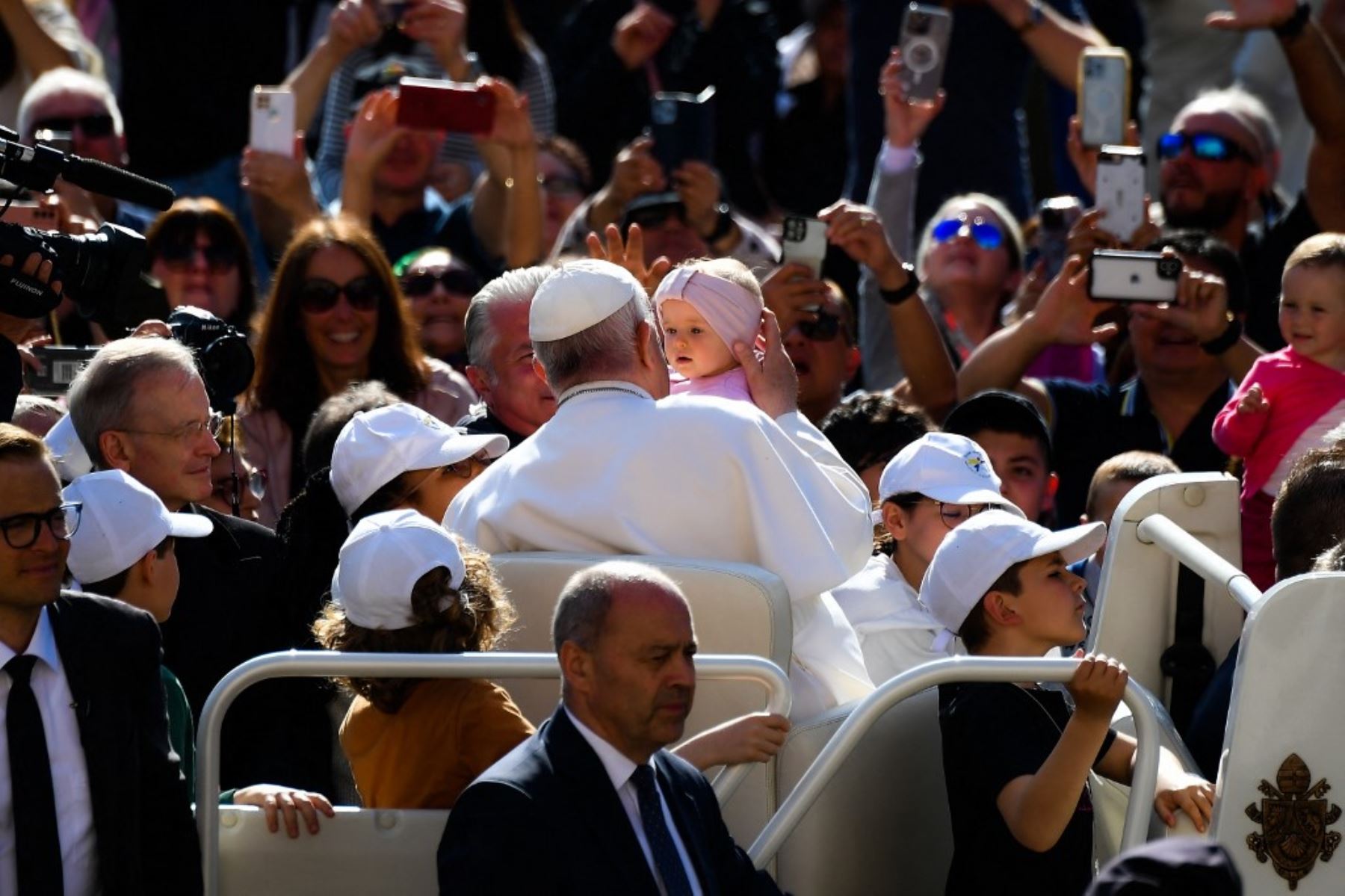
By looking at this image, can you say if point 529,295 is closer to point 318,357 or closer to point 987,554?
point 318,357

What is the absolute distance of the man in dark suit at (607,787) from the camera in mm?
3885

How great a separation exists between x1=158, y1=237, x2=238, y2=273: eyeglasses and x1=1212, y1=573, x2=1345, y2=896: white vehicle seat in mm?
4587

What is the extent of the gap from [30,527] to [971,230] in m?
4.84

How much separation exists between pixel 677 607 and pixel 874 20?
19.6 ft

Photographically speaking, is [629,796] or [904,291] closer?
[629,796]

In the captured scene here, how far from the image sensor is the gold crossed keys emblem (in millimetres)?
4355

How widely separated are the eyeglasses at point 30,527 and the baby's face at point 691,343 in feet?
6.06

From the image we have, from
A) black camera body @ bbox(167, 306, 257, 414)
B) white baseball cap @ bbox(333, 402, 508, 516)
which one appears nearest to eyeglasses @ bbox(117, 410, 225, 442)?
white baseball cap @ bbox(333, 402, 508, 516)

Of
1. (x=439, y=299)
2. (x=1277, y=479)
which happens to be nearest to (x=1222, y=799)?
(x=1277, y=479)

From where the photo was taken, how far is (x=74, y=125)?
848 centimetres

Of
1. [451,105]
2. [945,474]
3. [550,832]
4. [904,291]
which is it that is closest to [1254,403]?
[945,474]

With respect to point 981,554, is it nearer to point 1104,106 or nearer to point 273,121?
point 1104,106

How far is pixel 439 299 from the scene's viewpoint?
8.12 metres

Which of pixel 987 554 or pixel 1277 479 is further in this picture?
pixel 1277 479
